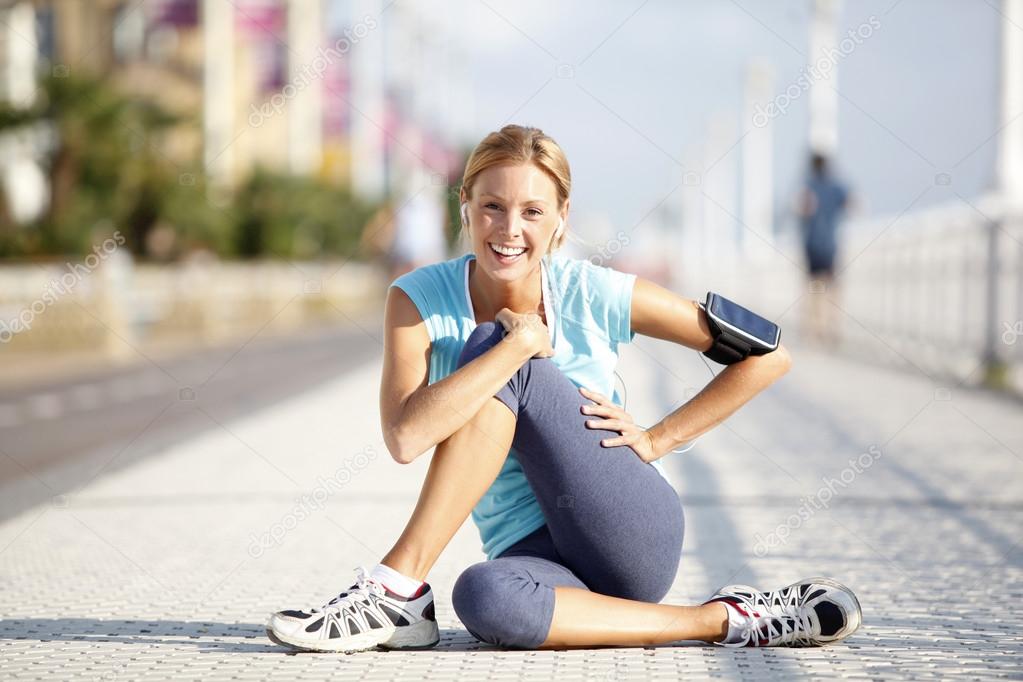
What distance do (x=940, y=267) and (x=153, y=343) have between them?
40.1 feet

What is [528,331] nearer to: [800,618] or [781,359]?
[781,359]

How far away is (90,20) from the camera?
147ft

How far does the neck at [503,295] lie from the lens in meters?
3.32

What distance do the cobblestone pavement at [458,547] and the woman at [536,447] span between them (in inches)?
3.1

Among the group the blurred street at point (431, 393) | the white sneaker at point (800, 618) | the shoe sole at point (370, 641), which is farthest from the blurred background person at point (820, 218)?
the shoe sole at point (370, 641)

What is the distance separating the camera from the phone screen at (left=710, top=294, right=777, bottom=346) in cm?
331

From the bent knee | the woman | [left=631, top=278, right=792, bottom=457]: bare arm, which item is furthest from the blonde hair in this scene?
the bent knee

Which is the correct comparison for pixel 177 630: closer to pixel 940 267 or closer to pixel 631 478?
pixel 631 478

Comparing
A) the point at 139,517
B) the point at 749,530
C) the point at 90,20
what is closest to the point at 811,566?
the point at 749,530

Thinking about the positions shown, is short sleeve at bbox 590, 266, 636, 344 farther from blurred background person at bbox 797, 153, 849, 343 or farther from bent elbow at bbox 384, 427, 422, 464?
blurred background person at bbox 797, 153, 849, 343

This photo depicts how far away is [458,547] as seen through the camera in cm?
492

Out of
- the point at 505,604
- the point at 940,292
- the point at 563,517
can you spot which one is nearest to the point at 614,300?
the point at 563,517

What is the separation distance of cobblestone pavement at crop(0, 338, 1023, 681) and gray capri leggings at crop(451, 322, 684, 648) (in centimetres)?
12

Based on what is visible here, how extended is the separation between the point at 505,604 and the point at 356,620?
0.33m
